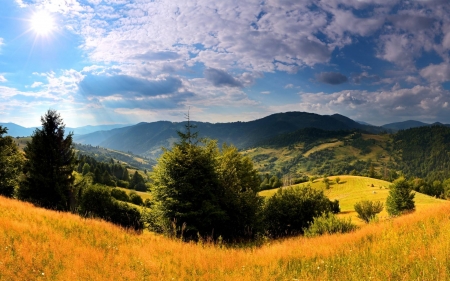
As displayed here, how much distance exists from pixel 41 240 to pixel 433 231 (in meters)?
13.0

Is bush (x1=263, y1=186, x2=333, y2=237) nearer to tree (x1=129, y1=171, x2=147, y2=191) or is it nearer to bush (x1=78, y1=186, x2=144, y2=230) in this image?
bush (x1=78, y1=186, x2=144, y2=230)

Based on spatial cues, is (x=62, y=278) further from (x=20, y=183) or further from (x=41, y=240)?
(x=20, y=183)

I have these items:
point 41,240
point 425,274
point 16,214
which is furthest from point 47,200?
point 425,274

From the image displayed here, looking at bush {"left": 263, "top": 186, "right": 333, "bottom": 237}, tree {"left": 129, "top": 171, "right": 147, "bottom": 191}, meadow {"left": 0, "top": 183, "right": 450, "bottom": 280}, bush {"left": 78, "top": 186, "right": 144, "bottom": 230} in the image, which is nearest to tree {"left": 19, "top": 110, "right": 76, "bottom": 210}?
bush {"left": 78, "top": 186, "right": 144, "bottom": 230}

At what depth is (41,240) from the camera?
345 inches

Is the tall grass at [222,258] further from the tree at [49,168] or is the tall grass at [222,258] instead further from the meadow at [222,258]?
the tree at [49,168]

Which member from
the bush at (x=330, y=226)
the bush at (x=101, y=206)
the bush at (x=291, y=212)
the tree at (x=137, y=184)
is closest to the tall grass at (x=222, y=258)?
the bush at (x=330, y=226)

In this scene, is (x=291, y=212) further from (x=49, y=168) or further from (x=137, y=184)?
(x=137, y=184)

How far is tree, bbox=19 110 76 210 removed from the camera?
27.4 metres

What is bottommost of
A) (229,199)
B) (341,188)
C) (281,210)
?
(341,188)

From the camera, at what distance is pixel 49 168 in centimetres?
2828

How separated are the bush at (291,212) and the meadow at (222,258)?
1595cm

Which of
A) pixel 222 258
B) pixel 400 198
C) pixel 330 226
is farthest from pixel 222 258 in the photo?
pixel 400 198

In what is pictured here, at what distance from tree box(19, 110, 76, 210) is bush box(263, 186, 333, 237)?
22.2 metres
